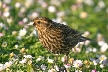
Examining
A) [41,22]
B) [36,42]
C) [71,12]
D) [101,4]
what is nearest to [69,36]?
[41,22]

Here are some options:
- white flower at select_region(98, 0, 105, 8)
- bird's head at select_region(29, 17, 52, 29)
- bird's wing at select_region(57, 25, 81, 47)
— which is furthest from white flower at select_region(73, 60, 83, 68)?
white flower at select_region(98, 0, 105, 8)

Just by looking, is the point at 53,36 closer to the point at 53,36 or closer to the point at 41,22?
the point at 53,36

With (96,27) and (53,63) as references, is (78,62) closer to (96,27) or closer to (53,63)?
(53,63)

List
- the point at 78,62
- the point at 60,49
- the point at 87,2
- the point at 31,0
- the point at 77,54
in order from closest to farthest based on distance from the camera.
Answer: the point at 78,62 → the point at 60,49 → the point at 77,54 → the point at 31,0 → the point at 87,2

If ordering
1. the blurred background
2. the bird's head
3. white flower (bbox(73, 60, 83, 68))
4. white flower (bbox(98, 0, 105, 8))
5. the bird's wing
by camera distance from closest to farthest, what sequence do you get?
white flower (bbox(73, 60, 83, 68))
the bird's head
the bird's wing
the blurred background
white flower (bbox(98, 0, 105, 8))

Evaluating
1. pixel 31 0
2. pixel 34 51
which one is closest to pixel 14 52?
pixel 34 51

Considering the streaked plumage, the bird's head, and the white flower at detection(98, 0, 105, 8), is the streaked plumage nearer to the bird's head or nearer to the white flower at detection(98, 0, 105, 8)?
the bird's head
